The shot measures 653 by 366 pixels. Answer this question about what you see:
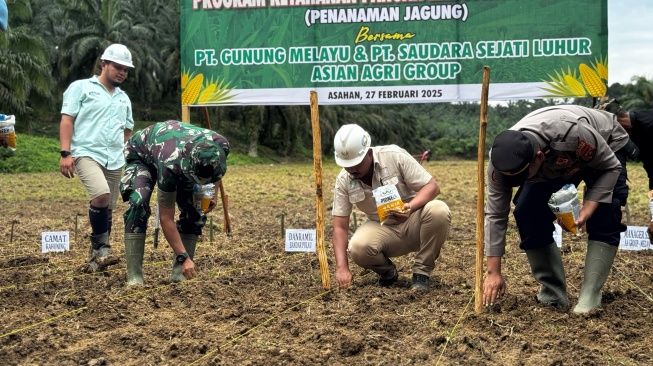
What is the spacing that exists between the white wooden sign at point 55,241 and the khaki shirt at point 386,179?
114 inches

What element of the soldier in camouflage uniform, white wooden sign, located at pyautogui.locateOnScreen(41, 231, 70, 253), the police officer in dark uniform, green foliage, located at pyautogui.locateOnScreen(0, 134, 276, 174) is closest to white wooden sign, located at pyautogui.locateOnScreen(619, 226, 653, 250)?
the police officer in dark uniform

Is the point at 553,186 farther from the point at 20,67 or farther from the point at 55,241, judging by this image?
the point at 20,67

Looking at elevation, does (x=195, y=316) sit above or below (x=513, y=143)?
below

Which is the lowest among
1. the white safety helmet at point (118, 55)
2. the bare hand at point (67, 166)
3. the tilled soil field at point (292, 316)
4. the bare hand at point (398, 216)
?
the tilled soil field at point (292, 316)

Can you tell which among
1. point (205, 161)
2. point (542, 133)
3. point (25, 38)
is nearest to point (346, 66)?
point (205, 161)

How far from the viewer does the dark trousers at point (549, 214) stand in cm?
A: 464

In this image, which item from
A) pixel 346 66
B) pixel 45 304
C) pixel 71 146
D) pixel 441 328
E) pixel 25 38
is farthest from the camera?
pixel 25 38

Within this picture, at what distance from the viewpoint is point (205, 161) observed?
199 inches

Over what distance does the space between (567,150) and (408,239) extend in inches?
70.4

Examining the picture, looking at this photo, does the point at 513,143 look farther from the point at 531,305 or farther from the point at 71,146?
the point at 71,146

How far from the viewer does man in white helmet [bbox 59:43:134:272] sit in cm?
655

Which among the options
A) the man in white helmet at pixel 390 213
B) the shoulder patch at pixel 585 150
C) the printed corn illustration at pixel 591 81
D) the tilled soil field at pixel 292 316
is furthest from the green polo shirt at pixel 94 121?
the printed corn illustration at pixel 591 81

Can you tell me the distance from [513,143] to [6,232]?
6568mm

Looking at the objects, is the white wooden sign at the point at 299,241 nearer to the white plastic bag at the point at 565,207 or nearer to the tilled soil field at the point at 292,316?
the tilled soil field at the point at 292,316
